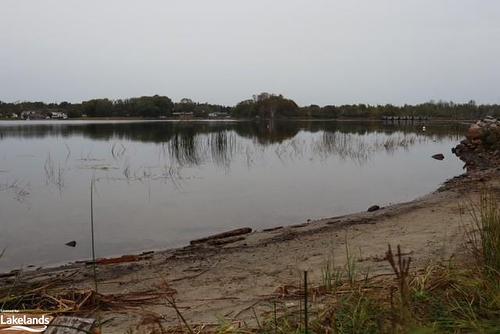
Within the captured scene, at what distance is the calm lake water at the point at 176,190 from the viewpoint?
1006cm

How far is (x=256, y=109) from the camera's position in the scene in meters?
117

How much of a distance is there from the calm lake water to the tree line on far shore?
8725cm

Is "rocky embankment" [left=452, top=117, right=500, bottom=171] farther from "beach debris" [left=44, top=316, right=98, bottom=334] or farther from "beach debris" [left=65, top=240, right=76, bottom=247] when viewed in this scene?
"beach debris" [left=44, top=316, right=98, bottom=334]

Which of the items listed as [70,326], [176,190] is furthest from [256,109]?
[70,326]

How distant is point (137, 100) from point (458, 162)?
4045 inches

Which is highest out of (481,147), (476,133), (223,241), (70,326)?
(476,133)

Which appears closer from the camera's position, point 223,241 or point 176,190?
point 223,241

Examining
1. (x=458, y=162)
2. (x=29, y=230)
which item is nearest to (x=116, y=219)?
(x=29, y=230)

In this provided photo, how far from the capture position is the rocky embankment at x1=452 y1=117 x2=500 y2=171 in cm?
2222

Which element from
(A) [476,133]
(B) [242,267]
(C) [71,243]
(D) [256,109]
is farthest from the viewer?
(D) [256,109]

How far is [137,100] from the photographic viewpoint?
116 m

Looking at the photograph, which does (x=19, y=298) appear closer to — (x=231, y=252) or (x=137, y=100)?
(x=231, y=252)

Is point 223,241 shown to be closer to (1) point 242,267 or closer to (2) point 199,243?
(2) point 199,243

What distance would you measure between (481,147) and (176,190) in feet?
69.6
